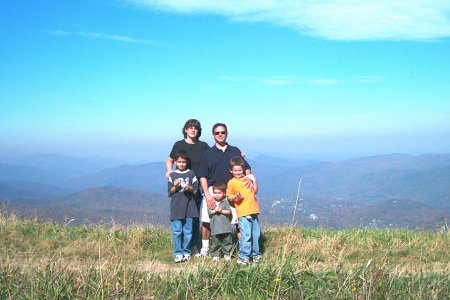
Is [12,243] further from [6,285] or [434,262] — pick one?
[434,262]

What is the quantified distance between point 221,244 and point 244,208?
80 cm

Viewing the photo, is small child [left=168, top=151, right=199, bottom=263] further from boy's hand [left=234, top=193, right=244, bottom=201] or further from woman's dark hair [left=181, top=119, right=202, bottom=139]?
boy's hand [left=234, top=193, right=244, bottom=201]

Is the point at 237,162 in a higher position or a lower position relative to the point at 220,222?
higher

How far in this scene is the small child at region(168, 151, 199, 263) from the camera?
641 cm

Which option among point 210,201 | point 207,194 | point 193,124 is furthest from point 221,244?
point 193,124

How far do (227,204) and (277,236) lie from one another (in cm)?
145

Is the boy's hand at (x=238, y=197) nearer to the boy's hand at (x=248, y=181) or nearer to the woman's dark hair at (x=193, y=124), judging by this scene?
the boy's hand at (x=248, y=181)

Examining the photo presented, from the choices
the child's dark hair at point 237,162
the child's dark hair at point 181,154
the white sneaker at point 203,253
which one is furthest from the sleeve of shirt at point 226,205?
the child's dark hair at point 181,154

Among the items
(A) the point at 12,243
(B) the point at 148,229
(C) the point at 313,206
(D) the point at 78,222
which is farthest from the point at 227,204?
(C) the point at 313,206

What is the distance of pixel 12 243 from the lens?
690 centimetres

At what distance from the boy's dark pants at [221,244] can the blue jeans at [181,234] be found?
400 mm

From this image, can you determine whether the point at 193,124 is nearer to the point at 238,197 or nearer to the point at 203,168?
the point at 203,168

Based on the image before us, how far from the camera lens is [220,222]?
6352mm

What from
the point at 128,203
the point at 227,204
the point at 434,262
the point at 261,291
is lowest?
the point at 128,203
